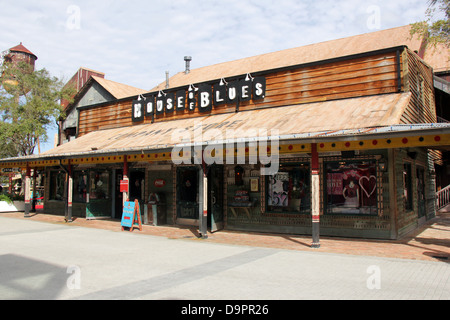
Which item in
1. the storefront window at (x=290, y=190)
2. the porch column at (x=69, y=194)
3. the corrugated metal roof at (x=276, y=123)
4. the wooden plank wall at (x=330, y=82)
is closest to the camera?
the corrugated metal roof at (x=276, y=123)

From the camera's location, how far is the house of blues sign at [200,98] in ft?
43.8

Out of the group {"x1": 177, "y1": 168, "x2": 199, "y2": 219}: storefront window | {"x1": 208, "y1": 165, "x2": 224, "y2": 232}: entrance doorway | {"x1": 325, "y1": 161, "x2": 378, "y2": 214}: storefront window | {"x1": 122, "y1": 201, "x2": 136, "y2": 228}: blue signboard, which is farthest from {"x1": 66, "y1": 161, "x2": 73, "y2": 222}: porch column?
{"x1": 325, "y1": 161, "x2": 378, "y2": 214}: storefront window

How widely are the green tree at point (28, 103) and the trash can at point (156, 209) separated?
15226mm

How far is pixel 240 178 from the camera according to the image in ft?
40.8

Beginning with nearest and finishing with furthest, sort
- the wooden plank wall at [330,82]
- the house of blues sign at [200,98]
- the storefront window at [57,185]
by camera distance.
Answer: the wooden plank wall at [330,82] → the house of blues sign at [200,98] → the storefront window at [57,185]

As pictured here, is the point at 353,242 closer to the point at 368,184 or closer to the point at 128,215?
the point at 368,184

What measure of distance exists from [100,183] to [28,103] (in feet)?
42.4

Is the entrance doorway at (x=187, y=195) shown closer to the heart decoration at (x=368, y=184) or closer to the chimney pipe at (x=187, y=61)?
the heart decoration at (x=368, y=184)

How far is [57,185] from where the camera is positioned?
19047 mm

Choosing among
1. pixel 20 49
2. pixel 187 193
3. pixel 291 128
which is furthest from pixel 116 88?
pixel 20 49

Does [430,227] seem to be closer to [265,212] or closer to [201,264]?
[265,212]

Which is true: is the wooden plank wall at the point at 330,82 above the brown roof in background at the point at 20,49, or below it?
below

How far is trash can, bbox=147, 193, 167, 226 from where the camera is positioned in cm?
1391

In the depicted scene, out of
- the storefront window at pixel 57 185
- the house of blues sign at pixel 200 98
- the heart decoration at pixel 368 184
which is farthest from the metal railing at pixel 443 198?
the storefront window at pixel 57 185
